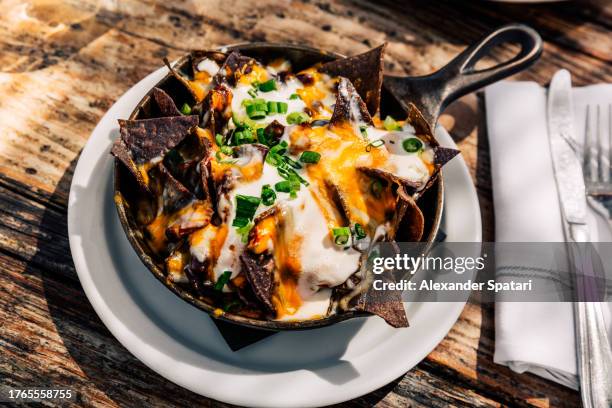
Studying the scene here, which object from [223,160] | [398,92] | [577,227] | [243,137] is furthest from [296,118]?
[577,227]

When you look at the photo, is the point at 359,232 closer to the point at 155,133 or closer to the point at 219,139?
the point at 219,139

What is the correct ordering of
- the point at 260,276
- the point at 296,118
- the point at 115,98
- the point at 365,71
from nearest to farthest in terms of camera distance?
the point at 260,276
the point at 296,118
the point at 365,71
the point at 115,98

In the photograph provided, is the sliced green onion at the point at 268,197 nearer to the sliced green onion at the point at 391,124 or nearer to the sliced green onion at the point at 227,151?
the sliced green onion at the point at 227,151

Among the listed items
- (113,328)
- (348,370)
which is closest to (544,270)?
(348,370)

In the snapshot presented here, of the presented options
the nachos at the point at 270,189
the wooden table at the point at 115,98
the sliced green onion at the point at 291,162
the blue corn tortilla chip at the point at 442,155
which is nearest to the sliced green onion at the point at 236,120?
the nachos at the point at 270,189

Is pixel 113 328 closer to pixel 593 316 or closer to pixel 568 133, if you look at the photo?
pixel 593 316
